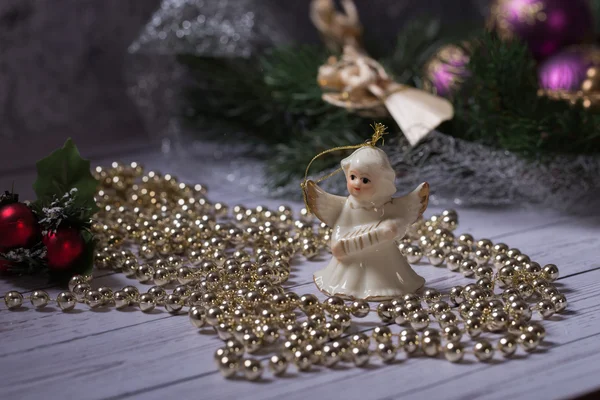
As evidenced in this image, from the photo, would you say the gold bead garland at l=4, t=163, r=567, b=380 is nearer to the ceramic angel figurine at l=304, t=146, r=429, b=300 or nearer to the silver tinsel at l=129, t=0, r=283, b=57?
the ceramic angel figurine at l=304, t=146, r=429, b=300

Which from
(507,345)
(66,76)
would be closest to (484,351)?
(507,345)

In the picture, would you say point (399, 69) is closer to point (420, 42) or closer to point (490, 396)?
point (420, 42)

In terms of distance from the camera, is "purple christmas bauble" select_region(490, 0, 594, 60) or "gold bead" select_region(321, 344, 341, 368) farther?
"purple christmas bauble" select_region(490, 0, 594, 60)

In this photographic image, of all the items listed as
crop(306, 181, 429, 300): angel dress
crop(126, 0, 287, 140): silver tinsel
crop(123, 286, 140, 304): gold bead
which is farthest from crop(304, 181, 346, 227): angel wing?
crop(126, 0, 287, 140): silver tinsel

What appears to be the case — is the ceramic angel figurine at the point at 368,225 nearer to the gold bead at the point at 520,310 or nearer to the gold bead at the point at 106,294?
the gold bead at the point at 520,310

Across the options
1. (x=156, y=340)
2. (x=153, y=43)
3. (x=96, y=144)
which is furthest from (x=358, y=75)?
(x=96, y=144)

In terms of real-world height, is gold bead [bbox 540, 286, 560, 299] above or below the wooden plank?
above

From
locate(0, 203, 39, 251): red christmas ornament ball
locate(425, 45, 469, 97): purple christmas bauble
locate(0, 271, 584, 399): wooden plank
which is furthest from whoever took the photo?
locate(425, 45, 469, 97): purple christmas bauble
